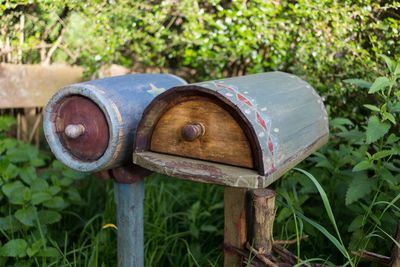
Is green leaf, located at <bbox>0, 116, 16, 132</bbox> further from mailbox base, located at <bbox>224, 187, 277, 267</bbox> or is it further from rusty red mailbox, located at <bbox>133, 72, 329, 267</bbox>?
mailbox base, located at <bbox>224, 187, 277, 267</bbox>

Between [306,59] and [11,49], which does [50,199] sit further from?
[306,59]

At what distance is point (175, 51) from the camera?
321 centimetres

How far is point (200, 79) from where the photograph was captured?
330 cm

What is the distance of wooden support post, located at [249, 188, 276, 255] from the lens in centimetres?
164

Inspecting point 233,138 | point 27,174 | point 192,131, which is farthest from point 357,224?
point 27,174

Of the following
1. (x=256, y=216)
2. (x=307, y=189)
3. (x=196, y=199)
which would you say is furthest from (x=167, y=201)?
(x=256, y=216)

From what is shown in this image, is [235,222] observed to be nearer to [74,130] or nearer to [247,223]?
[247,223]

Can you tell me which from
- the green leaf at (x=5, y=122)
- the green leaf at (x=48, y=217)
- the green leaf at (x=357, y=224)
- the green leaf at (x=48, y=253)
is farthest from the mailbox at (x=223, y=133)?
the green leaf at (x=5, y=122)

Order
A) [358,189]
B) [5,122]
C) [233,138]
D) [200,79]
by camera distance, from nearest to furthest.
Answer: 1. [233,138]
2. [358,189]
3. [5,122]
4. [200,79]

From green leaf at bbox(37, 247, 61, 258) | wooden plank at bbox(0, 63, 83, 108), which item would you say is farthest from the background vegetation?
wooden plank at bbox(0, 63, 83, 108)

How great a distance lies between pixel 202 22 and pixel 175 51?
297 mm

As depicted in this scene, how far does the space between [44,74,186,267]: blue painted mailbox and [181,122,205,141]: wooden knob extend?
323 mm

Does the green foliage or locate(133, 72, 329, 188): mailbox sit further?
the green foliage

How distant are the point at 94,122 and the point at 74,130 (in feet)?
0.28
